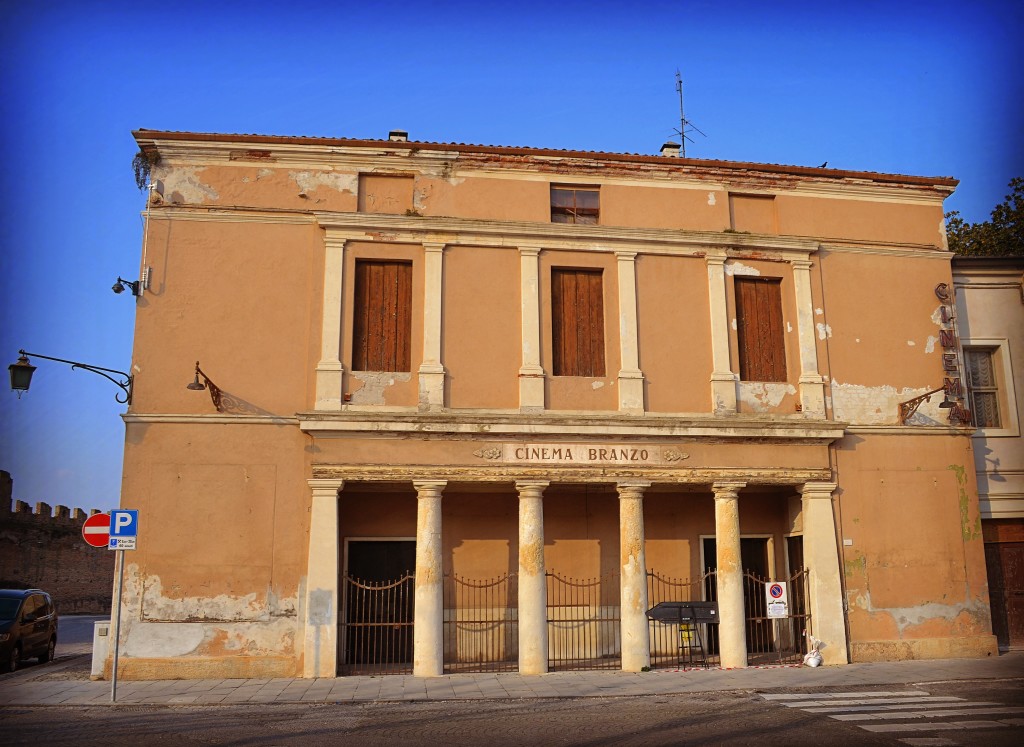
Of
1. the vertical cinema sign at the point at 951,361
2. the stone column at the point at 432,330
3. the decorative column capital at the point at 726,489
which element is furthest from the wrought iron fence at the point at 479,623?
the vertical cinema sign at the point at 951,361

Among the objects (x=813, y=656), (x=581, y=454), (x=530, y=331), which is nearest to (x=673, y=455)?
(x=581, y=454)

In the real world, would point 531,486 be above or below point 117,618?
above

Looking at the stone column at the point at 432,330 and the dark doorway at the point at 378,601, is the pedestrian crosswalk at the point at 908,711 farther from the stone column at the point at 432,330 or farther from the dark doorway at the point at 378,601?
the stone column at the point at 432,330

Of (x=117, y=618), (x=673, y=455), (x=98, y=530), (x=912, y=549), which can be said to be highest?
(x=673, y=455)

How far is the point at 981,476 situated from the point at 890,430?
101 inches

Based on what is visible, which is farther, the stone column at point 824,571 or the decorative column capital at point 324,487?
the stone column at point 824,571

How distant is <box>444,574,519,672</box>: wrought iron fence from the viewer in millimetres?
17000

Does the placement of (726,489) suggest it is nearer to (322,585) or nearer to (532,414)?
(532,414)

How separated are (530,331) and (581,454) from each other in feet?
8.31

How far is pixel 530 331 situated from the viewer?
16625 mm

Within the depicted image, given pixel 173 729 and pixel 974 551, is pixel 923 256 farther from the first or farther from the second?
pixel 173 729

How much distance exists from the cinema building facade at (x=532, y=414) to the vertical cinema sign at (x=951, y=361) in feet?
0.22

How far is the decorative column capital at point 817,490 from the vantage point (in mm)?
16797

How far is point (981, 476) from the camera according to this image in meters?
18.2
